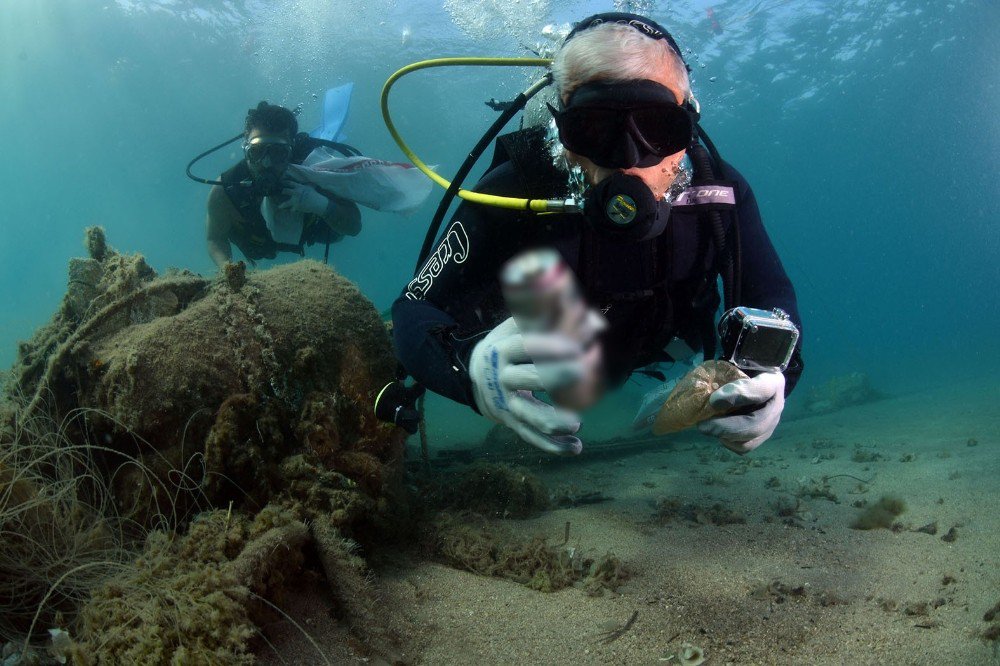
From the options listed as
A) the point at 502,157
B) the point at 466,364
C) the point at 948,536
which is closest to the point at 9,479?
the point at 466,364

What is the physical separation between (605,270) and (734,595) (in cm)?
167

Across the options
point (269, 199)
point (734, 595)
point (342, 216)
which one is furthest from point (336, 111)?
point (734, 595)

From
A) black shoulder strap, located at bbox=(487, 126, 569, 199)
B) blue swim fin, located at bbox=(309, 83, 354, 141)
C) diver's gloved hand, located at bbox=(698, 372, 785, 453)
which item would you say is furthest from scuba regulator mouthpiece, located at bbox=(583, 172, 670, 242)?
blue swim fin, located at bbox=(309, 83, 354, 141)

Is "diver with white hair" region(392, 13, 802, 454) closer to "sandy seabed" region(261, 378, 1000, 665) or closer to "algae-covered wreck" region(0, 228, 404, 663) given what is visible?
"sandy seabed" region(261, 378, 1000, 665)

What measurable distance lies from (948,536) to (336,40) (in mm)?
36865

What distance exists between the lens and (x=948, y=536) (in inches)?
117

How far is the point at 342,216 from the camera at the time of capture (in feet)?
25.5

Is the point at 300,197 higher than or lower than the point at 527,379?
higher

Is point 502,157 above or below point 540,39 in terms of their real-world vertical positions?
below

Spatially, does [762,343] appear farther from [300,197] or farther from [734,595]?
[300,197]

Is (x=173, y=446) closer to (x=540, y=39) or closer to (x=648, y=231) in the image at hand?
(x=648, y=231)

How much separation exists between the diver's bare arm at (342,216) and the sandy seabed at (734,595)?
6.02 m

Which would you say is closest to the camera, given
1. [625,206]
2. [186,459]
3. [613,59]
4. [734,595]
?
[625,206]

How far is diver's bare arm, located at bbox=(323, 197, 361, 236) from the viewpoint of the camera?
7605mm
